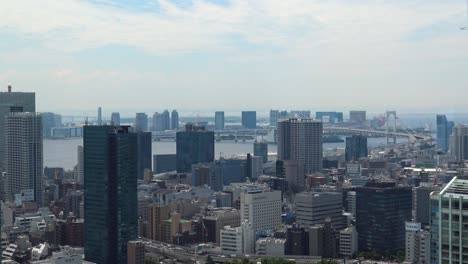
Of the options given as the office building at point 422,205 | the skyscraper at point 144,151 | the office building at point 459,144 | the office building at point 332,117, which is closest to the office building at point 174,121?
the office building at point 332,117

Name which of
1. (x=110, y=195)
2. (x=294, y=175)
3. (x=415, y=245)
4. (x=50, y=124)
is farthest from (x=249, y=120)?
(x=110, y=195)

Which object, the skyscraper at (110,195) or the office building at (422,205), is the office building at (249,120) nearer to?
the office building at (422,205)

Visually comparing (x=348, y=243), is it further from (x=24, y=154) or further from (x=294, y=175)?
(x=24, y=154)

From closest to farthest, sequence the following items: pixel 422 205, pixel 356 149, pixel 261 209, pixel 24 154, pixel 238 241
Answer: pixel 238 241 < pixel 422 205 < pixel 261 209 < pixel 24 154 < pixel 356 149

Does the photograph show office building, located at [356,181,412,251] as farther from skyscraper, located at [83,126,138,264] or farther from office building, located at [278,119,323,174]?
office building, located at [278,119,323,174]

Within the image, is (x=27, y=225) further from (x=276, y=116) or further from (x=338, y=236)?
(x=276, y=116)

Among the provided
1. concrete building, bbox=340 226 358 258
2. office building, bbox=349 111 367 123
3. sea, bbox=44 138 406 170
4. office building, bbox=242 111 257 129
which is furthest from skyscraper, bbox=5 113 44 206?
office building, bbox=242 111 257 129
